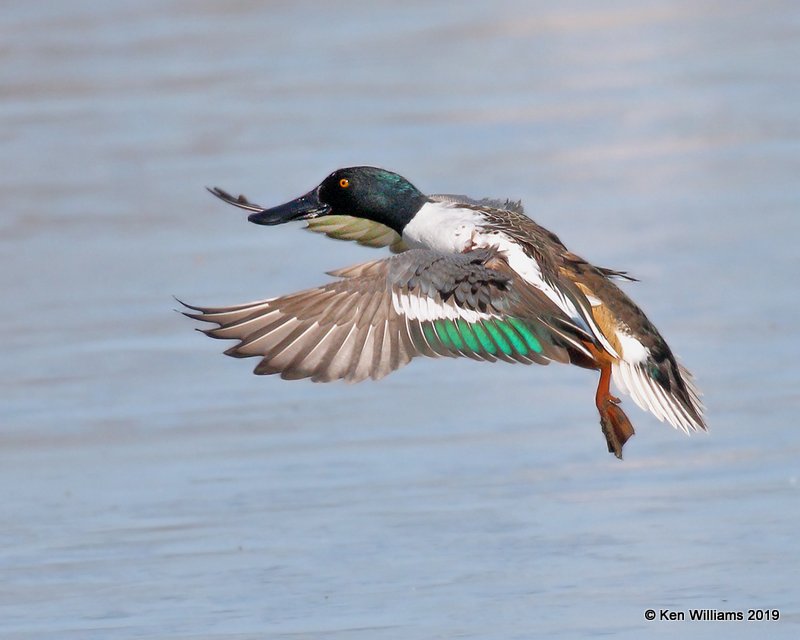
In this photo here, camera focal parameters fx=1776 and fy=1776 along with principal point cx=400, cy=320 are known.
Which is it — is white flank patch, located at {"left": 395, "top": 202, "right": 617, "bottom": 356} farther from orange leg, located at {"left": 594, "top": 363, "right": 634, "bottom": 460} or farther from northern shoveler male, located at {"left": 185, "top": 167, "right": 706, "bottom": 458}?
orange leg, located at {"left": 594, "top": 363, "right": 634, "bottom": 460}

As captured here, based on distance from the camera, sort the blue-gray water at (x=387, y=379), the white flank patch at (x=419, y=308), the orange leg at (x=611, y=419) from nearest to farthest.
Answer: the white flank patch at (x=419, y=308) → the blue-gray water at (x=387, y=379) → the orange leg at (x=611, y=419)

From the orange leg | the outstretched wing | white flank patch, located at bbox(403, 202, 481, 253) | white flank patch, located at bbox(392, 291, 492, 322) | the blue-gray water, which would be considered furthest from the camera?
white flank patch, located at bbox(403, 202, 481, 253)

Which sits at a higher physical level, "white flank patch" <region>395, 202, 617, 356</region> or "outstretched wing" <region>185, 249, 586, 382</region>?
"white flank patch" <region>395, 202, 617, 356</region>

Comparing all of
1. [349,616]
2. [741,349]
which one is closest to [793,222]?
[741,349]

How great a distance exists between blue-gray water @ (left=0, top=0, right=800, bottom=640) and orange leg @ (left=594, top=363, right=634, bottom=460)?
30cm

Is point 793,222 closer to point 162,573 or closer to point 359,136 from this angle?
point 359,136

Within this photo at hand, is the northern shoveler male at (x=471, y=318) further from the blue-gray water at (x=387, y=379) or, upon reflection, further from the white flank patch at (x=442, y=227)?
the blue-gray water at (x=387, y=379)

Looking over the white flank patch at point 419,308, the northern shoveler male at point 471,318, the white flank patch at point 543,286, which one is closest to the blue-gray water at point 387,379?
the northern shoveler male at point 471,318

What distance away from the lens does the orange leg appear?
5590mm

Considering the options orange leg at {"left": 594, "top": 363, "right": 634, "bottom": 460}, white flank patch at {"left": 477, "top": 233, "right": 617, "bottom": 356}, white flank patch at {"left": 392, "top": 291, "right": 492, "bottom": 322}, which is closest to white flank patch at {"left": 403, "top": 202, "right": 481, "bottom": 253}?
white flank patch at {"left": 477, "top": 233, "right": 617, "bottom": 356}

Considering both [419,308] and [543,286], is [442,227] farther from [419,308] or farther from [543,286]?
[419,308]

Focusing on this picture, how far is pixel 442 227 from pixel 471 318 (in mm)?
684

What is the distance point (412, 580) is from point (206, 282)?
3033 millimetres

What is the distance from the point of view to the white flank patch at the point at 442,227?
5.78 metres
